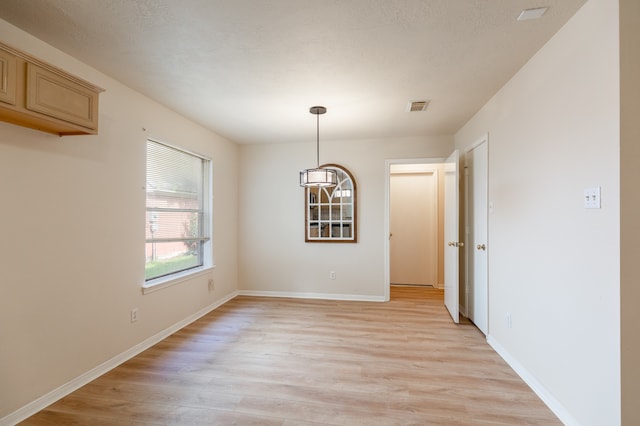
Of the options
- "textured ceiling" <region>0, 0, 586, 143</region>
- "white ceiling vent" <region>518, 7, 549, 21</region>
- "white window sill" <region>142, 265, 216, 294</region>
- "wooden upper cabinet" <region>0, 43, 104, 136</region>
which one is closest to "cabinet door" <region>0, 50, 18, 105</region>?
"wooden upper cabinet" <region>0, 43, 104, 136</region>

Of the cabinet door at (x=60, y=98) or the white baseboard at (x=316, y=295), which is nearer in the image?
the cabinet door at (x=60, y=98)

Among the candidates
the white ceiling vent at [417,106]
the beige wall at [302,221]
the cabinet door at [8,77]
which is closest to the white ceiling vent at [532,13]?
the white ceiling vent at [417,106]

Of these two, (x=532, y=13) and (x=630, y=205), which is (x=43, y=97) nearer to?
(x=532, y=13)

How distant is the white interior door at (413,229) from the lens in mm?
5578

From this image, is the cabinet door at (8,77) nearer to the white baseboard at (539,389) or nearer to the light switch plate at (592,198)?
the light switch plate at (592,198)

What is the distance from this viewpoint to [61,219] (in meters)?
2.15

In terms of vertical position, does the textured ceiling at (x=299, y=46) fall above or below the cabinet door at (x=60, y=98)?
above

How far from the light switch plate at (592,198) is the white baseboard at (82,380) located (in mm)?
3630

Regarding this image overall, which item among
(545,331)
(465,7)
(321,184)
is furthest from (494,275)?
(465,7)

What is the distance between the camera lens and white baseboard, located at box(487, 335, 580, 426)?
1.85 meters

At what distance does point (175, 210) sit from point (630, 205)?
386 cm

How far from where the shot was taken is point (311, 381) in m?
2.34

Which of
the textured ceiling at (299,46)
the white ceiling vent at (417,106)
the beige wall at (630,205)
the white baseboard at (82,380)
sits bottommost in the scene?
the white baseboard at (82,380)

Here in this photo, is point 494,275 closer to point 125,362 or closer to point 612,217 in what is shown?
point 612,217
